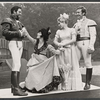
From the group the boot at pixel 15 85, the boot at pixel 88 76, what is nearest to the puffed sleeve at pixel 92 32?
the boot at pixel 88 76

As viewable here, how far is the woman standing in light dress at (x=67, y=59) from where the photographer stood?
4.71m

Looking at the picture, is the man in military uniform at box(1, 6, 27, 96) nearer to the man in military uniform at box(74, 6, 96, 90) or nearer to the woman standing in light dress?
the woman standing in light dress

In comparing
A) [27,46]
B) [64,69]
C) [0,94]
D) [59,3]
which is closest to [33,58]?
[27,46]

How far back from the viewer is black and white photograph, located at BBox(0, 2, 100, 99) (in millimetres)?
4469

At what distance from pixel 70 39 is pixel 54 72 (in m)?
0.83

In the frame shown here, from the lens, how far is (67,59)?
4766 mm

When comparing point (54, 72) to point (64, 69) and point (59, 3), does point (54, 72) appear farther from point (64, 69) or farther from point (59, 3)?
point (59, 3)

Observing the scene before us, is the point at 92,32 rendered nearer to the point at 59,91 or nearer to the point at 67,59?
the point at 67,59

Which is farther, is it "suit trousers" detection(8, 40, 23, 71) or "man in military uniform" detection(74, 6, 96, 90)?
"man in military uniform" detection(74, 6, 96, 90)

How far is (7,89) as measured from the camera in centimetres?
470

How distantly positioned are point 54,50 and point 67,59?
1.32 ft

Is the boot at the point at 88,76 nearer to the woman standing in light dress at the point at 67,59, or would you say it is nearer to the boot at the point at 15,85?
the woman standing in light dress at the point at 67,59

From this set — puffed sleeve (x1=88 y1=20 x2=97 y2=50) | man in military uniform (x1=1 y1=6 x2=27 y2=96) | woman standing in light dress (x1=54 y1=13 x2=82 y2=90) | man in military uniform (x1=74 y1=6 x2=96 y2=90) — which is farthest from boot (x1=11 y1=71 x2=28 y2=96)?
puffed sleeve (x1=88 y1=20 x2=97 y2=50)

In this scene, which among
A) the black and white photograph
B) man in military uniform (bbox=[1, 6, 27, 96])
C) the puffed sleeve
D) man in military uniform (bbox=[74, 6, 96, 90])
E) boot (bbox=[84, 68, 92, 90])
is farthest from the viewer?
boot (bbox=[84, 68, 92, 90])
